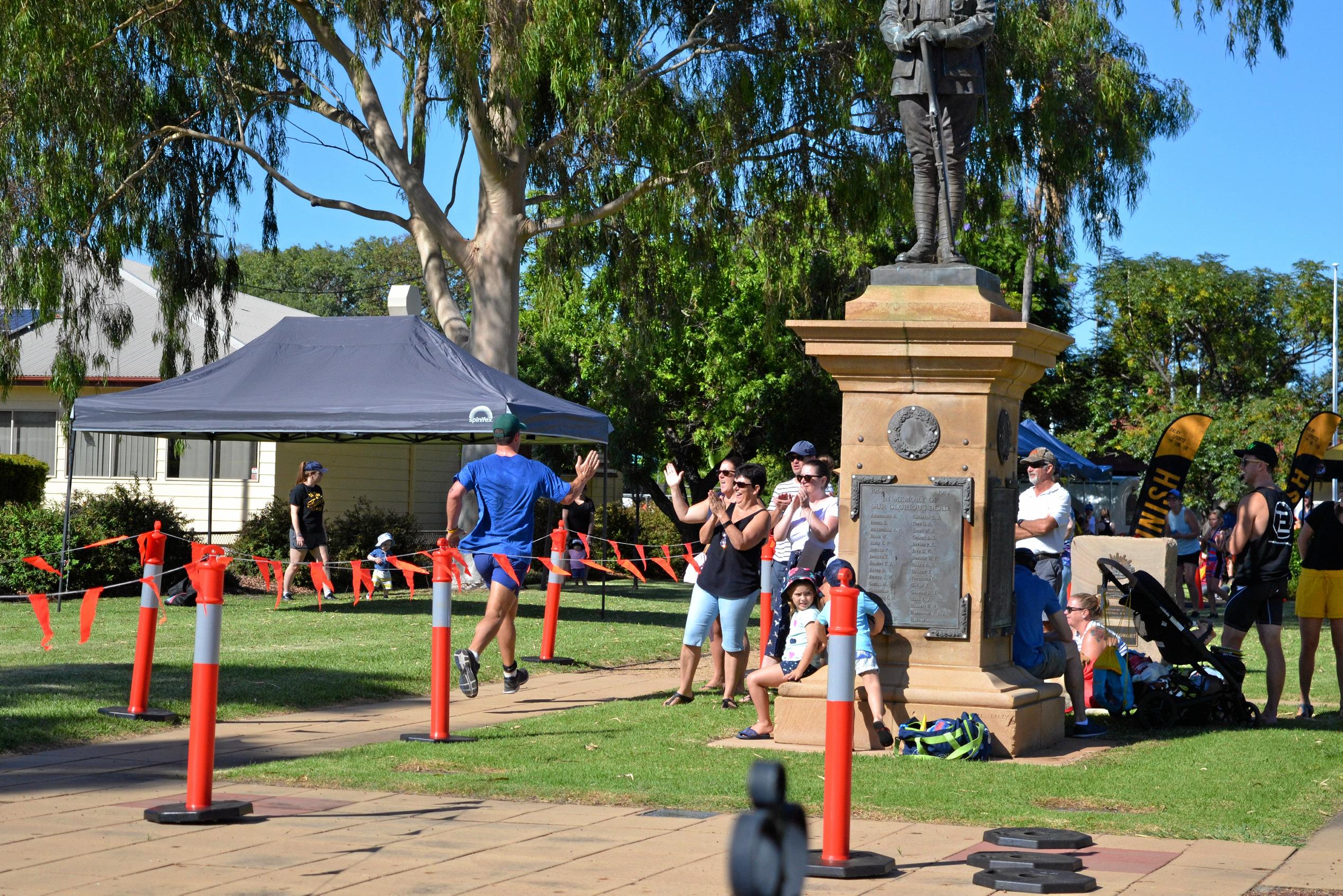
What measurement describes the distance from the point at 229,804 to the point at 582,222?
15637 mm

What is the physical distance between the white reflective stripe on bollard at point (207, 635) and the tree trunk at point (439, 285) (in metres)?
16.5

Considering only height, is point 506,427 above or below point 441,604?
above

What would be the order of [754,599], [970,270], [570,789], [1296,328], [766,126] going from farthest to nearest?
[1296,328] → [766,126] → [754,599] → [970,270] → [570,789]

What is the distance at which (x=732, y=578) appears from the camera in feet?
34.8

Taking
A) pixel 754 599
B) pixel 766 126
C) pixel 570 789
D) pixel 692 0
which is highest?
pixel 692 0

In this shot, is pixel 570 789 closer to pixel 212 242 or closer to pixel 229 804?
pixel 229 804

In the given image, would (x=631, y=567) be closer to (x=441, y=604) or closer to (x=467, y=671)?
(x=467, y=671)

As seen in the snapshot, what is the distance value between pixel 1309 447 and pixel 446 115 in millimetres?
12132

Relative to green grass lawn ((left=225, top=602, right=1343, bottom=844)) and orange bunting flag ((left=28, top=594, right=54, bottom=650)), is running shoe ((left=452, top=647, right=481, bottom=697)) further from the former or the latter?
orange bunting flag ((left=28, top=594, right=54, bottom=650))

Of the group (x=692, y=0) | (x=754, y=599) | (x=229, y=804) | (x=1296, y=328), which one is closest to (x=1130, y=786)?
(x=754, y=599)

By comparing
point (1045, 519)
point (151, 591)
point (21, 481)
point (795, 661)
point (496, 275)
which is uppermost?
point (496, 275)

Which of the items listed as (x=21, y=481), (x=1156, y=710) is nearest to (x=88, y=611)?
A: (x=1156, y=710)

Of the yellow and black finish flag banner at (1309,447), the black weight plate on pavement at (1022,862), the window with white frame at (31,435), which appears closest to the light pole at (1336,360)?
the yellow and black finish flag banner at (1309,447)

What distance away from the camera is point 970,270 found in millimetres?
9344
